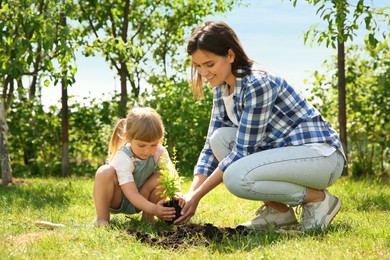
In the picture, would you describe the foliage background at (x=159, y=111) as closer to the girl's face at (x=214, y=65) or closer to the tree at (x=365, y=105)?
the tree at (x=365, y=105)

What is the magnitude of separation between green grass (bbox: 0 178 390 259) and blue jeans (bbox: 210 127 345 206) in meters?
0.26

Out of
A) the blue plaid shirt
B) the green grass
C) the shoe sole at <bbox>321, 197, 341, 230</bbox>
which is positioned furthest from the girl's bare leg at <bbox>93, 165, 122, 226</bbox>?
the shoe sole at <bbox>321, 197, 341, 230</bbox>

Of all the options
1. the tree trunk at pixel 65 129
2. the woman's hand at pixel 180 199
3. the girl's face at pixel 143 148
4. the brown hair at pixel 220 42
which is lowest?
the tree trunk at pixel 65 129

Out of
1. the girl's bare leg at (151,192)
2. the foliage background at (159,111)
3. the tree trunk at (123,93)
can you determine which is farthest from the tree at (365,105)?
the girl's bare leg at (151,192)

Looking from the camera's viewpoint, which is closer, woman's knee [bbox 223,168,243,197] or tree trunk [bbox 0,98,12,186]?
woman's knee [bbox 223,168,243,197]

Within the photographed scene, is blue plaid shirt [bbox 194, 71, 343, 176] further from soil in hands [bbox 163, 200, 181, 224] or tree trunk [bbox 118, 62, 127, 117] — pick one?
tree trunk [bbox 118, 62, 127, 117]

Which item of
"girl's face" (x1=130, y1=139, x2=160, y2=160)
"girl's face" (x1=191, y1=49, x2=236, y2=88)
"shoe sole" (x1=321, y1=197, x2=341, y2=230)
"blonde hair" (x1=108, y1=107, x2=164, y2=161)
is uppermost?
"girl's face" (x1=191, y1=49, x2=236, y2=88)

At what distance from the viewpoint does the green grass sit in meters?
3.05

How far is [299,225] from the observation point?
12.6 ft

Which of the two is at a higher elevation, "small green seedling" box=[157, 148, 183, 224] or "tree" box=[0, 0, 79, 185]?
"tree" box=[0, 0, 79, 185]

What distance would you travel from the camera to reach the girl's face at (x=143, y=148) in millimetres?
3869

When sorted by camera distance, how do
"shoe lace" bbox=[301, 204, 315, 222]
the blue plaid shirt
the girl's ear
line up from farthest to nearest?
"shoe lace" bbox=[301, 204, 315, 222], the girl's ear, the blue plaid shirt

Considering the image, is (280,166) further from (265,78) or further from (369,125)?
(369,125)

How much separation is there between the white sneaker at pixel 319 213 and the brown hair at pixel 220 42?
94 cm
